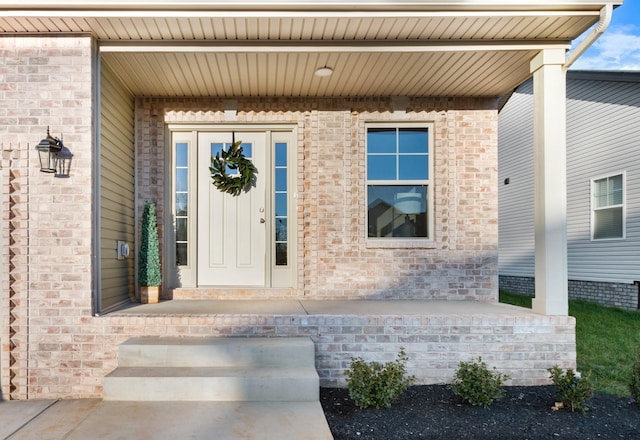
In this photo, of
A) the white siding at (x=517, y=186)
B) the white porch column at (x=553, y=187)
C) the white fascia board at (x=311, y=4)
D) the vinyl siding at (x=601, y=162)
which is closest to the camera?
the white fascia board at (x=311, y=4)

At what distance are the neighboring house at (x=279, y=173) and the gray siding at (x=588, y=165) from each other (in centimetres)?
433

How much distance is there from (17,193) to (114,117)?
1211mm

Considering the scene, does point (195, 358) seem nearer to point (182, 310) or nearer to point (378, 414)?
point (182, 310)

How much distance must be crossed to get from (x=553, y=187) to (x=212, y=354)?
3355mm

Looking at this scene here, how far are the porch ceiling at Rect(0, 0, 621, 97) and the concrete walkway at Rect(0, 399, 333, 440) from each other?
2.95 metres

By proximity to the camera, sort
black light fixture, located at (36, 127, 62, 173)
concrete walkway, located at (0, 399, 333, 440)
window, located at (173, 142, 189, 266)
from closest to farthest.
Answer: concrete walkway, located at (0, 399, 333, 440) < black light fixture, located at (36, 127, 62, 173) < window, located at (173, 142, 189, 266)

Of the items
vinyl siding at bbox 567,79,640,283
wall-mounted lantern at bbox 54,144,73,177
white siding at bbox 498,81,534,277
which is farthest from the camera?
white siding at bbox 498,81,534,277

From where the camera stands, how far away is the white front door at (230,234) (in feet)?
16.6

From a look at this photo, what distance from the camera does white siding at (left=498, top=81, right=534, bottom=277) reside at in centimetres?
1007

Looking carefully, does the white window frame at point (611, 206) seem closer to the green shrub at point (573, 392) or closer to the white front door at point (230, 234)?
the green shrub at point (573, 392)

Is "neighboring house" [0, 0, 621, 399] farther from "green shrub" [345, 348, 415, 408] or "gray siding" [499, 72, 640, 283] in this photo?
"gray siding" [499, 72, 640, 283]

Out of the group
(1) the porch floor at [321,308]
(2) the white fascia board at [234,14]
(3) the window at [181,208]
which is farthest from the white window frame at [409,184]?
(3) the window at [181,208]

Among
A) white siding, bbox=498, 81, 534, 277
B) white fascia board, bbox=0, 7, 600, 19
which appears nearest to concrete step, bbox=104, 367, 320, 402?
white fascia board, bbox=0, 7, 600, 19

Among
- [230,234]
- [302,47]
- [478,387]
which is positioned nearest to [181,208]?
[230,234]
